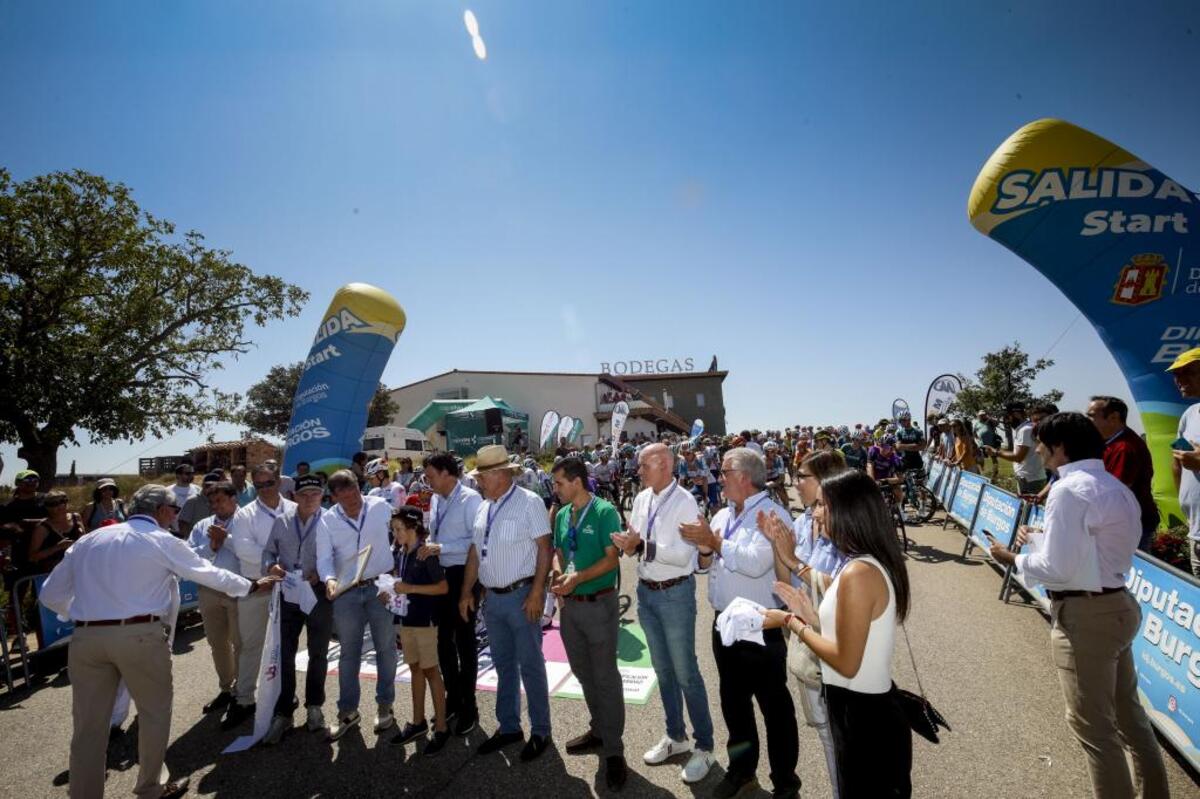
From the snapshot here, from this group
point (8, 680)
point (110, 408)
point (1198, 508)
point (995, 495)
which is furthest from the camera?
point (110, 408)

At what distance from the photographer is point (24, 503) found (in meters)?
7.02

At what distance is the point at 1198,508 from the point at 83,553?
921 centimetres

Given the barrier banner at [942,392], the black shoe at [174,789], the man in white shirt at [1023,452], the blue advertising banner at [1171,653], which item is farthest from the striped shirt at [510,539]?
the barrier banner at [942,392]

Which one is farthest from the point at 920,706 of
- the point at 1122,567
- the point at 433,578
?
the point at 433,578

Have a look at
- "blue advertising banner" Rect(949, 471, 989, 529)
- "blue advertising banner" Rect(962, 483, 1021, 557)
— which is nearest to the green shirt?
"blue advertising banner" Rect(962, 483, 1021, 557)

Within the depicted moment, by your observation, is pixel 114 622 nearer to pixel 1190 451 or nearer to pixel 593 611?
pixel 593 611

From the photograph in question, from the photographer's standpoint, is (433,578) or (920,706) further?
(433,578)

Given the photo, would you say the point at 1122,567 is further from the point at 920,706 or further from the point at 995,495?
the point at 995,495

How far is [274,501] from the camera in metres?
5.18

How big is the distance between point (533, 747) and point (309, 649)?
7.30ft

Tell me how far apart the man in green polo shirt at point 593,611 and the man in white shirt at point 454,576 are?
999 mm

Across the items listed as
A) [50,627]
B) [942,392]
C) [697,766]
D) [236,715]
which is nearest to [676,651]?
[697,766]

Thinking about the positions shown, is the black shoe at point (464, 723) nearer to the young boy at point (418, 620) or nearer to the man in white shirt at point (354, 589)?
the young boy at point (418, 620)

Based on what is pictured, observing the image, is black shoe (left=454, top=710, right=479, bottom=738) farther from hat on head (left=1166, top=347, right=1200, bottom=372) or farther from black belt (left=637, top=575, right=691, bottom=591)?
hat on head (left=1166, top=347, right=1200, bottom=372)
